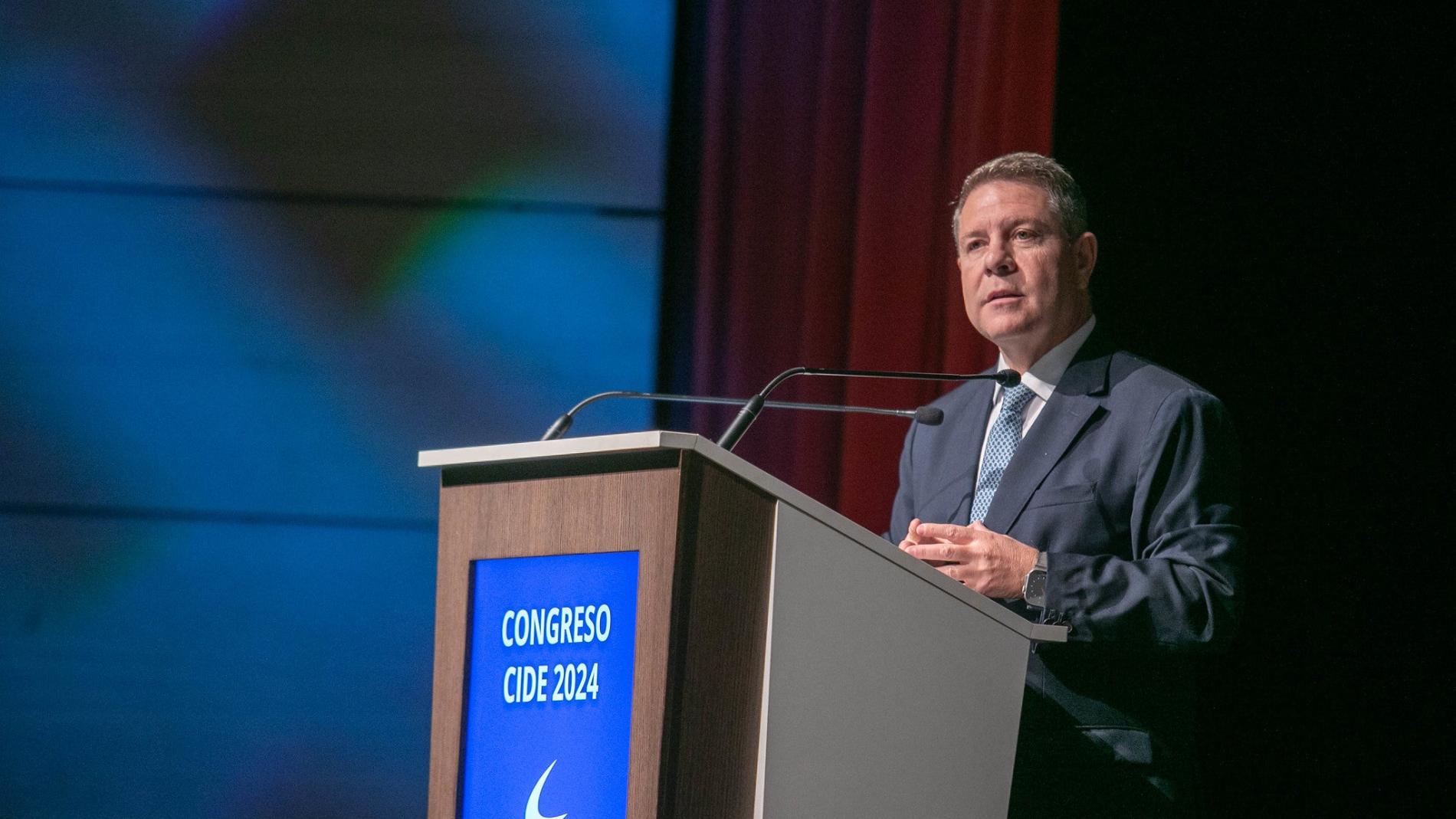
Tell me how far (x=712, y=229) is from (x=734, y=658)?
188cm

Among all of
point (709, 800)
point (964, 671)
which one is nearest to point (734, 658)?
point (709, 800)

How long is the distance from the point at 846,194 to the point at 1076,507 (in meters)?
1.31

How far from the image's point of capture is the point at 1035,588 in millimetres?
1581

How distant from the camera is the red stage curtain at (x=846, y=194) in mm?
2881

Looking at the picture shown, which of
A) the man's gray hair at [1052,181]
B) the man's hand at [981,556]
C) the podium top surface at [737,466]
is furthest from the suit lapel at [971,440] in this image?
the podium top surface at [737,466]

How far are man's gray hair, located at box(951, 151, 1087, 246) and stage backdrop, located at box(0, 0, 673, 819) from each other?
1094 mm

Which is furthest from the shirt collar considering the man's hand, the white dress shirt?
the man's hand

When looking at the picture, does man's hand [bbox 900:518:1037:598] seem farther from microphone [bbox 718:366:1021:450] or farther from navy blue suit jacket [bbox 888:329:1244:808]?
microphone [bbox 718:366:1021:450]

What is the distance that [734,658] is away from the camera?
1.21 m

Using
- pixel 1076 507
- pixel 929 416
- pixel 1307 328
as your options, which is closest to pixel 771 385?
pixel 929 416

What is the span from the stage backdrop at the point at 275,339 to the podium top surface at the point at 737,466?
1.64 meters

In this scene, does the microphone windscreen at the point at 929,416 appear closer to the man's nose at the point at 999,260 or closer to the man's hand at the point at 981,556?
the man's hand at the point at 981,556

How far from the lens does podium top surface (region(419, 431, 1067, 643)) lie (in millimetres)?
1190

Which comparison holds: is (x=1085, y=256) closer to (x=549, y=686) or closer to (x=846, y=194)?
(x=846, y=194)
